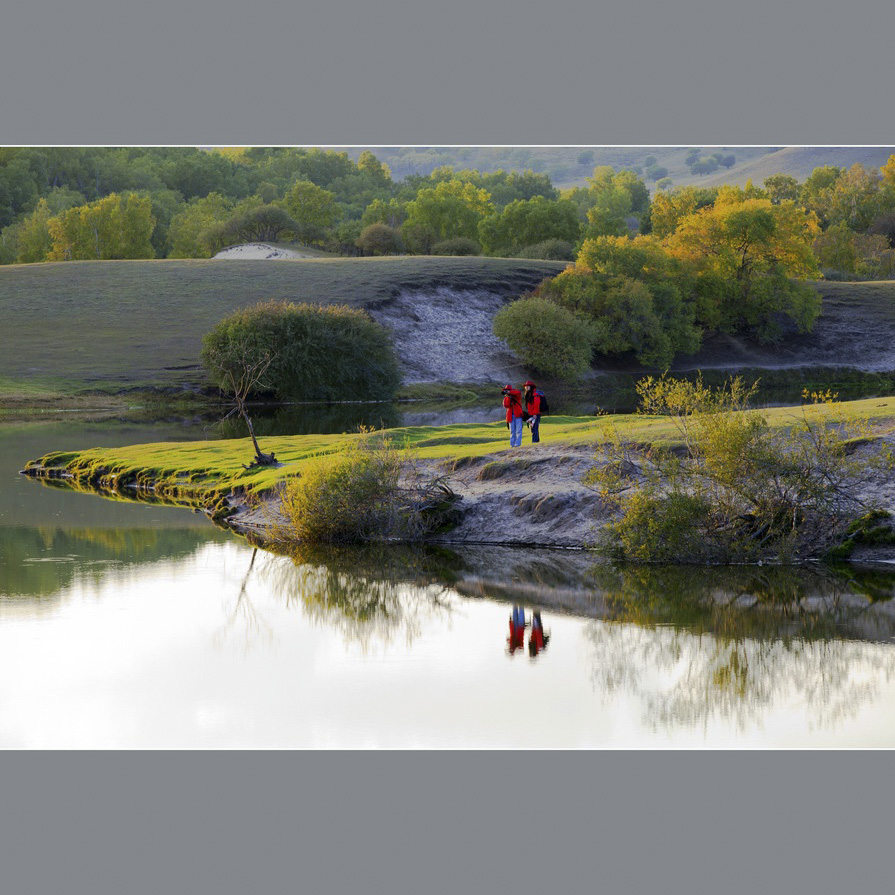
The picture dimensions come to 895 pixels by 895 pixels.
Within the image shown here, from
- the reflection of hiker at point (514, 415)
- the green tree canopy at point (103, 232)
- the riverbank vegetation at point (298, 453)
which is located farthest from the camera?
the green tree canopy at point (103, 232)

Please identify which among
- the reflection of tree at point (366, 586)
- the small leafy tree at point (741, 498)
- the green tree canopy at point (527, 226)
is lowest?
the reflection of tree at point (366, 586)

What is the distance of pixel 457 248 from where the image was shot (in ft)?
464

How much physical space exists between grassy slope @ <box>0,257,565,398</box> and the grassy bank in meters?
40.4

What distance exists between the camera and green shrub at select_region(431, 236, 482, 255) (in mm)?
141250

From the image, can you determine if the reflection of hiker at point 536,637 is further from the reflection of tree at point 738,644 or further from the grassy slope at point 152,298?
the grassy slope at point 152,298

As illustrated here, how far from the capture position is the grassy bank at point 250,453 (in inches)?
1236

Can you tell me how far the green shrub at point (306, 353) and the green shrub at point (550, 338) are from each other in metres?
10.7

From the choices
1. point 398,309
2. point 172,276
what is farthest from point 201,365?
point 172,276

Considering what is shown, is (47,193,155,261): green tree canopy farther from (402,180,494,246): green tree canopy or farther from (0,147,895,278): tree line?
(402,180,494,246): green tree canopy

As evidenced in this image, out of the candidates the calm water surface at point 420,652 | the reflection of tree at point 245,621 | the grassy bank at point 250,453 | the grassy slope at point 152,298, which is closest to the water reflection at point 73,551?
the calm water surface at point 420,652

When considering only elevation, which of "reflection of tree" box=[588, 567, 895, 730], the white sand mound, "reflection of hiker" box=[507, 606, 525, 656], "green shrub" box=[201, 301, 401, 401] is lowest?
"green shrub" box=[201, 301, 401, 401]

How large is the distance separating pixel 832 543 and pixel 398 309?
80.0 metres

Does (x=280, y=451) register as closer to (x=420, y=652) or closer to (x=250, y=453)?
(x=250, y=453)

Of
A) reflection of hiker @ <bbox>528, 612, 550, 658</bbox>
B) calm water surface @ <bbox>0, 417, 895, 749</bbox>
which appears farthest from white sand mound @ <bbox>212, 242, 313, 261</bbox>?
reflection of hiker @ <bbox>528, 612, 550, 658</bbox>
